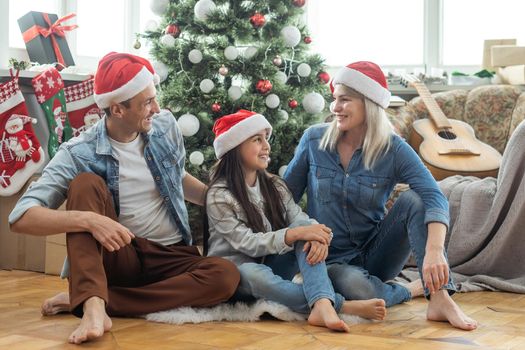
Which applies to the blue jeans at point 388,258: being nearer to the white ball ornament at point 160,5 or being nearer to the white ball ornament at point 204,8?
the white ball ornament at point 204,8

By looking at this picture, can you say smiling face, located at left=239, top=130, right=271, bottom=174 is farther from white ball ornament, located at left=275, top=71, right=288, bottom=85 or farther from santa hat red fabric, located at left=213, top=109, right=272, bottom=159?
white ball ornament, located at left=275, top=71, right=288, bottom=85

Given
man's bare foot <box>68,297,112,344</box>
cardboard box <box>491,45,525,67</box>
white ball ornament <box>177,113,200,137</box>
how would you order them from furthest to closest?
cardboard box <box>491,45,525,67</box>
white ball ornament <box>177,113,200,137</box>
man's bare foot <box>68,297,112,344</box>

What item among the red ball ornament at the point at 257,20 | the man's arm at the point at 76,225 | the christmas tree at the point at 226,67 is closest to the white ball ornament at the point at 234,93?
the christmas tree at the point at 226,67

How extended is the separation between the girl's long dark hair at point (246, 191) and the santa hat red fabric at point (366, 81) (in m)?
0.36

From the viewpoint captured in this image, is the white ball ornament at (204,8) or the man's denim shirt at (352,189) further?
the white ball ornament at (204,8)

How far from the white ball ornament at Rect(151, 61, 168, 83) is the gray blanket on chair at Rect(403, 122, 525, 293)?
1.42 m

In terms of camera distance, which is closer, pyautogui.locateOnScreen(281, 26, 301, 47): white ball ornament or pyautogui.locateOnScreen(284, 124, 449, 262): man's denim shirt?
pyautogui.locateOnScreen(284, 124, 449, 262): man's denim shirt

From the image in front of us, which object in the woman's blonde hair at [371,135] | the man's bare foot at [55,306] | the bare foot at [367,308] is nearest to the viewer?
the bare foot at [367,308]

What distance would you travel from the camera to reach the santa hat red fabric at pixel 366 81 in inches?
95.3

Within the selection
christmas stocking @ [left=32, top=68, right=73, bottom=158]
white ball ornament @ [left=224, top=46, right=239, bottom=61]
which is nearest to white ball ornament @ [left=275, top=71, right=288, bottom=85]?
white ball ornament @ [left=224, top=46, right=239, bottom=61]

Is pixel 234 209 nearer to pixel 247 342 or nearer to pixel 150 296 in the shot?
pixel 150 296

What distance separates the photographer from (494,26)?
15.4 feet

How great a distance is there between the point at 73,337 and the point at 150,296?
0.35 m

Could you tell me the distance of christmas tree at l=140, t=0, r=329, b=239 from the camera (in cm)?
358
